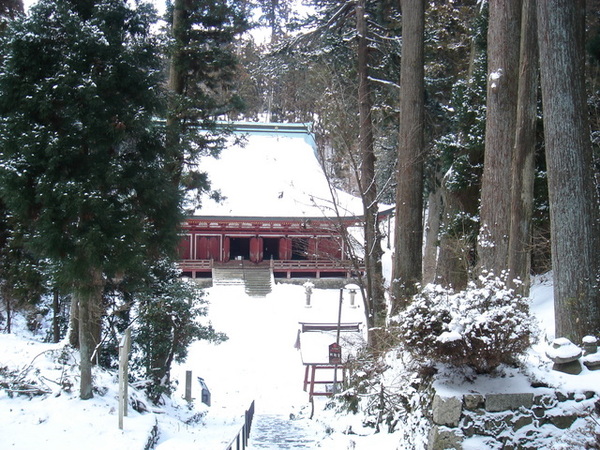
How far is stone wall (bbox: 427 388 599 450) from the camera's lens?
5258 mm

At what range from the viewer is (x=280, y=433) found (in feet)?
32.0

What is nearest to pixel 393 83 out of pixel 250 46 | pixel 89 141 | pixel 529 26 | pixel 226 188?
pixel 529 26

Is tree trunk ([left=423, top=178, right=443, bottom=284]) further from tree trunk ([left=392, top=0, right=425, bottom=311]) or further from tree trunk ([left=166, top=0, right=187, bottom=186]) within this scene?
tree trunk ([left=166, top=0, right=187, bottom=186])

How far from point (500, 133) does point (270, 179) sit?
67.3ft

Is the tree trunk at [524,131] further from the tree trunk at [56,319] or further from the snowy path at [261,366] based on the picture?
the tree trunk at [56,319]

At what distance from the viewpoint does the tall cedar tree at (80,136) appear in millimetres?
7699

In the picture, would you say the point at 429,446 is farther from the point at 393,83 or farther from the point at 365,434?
the point at 393,83

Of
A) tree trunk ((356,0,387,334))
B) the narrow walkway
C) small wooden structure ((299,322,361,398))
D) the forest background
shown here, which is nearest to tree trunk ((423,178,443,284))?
small wooden structure ((299,322,361,398))

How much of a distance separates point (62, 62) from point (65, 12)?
0.68 m

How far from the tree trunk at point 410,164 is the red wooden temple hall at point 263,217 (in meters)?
14.0

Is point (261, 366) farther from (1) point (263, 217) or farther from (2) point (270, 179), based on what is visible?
(2) point (270, 179)

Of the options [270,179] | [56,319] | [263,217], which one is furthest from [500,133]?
[270,179]

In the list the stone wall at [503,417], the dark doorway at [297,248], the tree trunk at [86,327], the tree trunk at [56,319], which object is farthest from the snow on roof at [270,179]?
the stone wall at [503,417]

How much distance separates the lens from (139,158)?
348 inches
